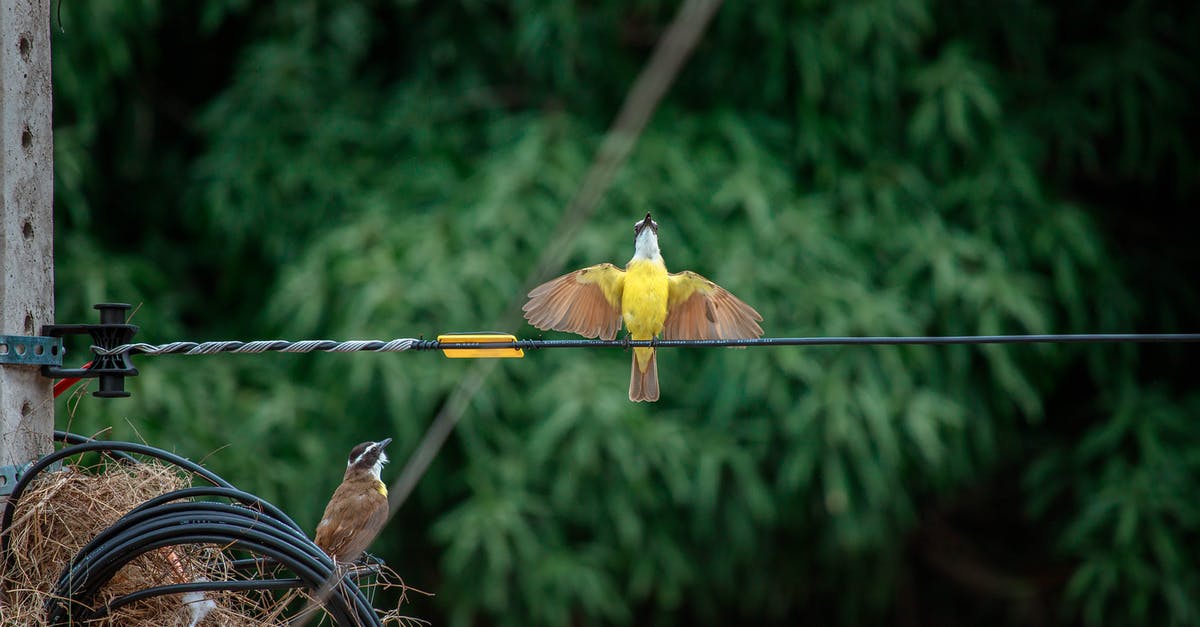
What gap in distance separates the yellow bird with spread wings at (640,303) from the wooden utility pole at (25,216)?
2.09 metres

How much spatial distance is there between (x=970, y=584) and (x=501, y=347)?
20.5 ft

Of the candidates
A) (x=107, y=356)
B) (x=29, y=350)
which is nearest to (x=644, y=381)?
(x=107, y=356)

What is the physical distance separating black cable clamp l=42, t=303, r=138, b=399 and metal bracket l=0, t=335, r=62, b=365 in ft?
0.08

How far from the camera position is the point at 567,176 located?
23.5 feet

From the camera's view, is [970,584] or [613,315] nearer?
[613,315]

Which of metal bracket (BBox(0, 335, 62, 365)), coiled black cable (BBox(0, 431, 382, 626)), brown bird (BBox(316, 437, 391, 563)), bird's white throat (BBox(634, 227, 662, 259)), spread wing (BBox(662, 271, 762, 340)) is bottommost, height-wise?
coiled black cable (BBox(0, 431, 382, 626))

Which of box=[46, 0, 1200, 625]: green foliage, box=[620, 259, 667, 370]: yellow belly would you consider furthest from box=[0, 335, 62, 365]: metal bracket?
box=[46, 0, 1200, 625]: green foliage

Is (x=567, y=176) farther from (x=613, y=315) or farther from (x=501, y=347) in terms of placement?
(x=501, y=347)

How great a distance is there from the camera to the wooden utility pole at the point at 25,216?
10.0 feet

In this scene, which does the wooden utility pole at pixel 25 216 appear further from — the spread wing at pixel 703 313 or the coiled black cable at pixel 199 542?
the spread wing at pixel 703 313

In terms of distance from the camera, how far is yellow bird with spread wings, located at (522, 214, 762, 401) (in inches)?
193

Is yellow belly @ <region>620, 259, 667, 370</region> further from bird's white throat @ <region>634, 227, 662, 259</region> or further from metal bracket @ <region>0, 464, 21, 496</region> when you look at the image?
metal bracket @ <region>0, 464, 21, 496</region>

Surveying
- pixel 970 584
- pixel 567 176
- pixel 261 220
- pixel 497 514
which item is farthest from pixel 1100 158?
pixel 261 220

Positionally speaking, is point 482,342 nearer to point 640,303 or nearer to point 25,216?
point 25,216
